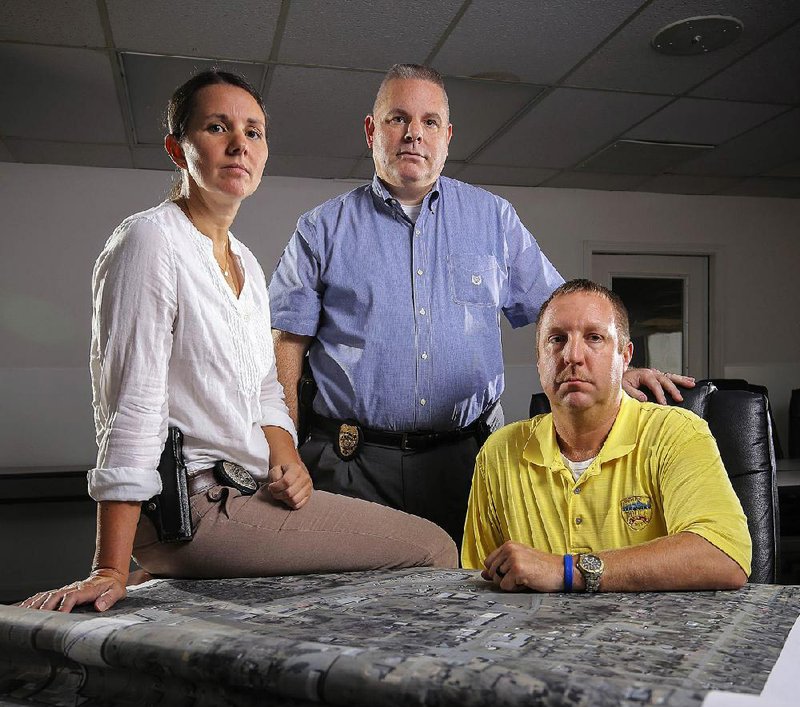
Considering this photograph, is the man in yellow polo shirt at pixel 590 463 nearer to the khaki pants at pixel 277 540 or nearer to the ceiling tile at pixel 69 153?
the khaki pants at pixel 277 540

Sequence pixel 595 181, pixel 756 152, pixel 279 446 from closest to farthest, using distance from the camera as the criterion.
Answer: pixel 279 446
pixel 756 152
pixel 595 181

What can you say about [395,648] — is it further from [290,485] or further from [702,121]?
[702,121]

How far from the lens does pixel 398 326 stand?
1.94 metres

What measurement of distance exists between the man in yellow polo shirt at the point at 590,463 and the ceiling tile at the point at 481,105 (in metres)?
2.72

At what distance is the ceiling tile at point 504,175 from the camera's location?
5582 millimetres

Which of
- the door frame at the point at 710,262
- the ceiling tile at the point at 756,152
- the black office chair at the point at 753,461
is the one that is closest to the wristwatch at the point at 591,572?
the black office chair at the point at 753,461

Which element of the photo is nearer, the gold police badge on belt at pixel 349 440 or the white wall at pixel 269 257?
the gold police badge on belt at pixel 349 440

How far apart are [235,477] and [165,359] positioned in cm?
22

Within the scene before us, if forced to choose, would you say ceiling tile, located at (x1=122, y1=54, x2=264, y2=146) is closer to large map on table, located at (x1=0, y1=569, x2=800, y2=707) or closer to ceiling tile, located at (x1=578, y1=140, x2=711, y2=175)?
ceiling tile, located at (x1=578, y1=140, x2=711, y2=175)

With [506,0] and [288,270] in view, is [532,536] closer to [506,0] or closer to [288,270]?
[288,270]

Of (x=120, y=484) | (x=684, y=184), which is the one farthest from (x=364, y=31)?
(x=684, y=184)

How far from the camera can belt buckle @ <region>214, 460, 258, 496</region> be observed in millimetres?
1183

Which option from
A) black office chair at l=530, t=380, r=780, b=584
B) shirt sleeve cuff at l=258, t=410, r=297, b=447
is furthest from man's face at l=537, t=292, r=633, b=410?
shirt sleeve cuff at l=258, t=410, r=297, b=447

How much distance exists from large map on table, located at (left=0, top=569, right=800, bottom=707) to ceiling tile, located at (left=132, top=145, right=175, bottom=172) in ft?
14.7
